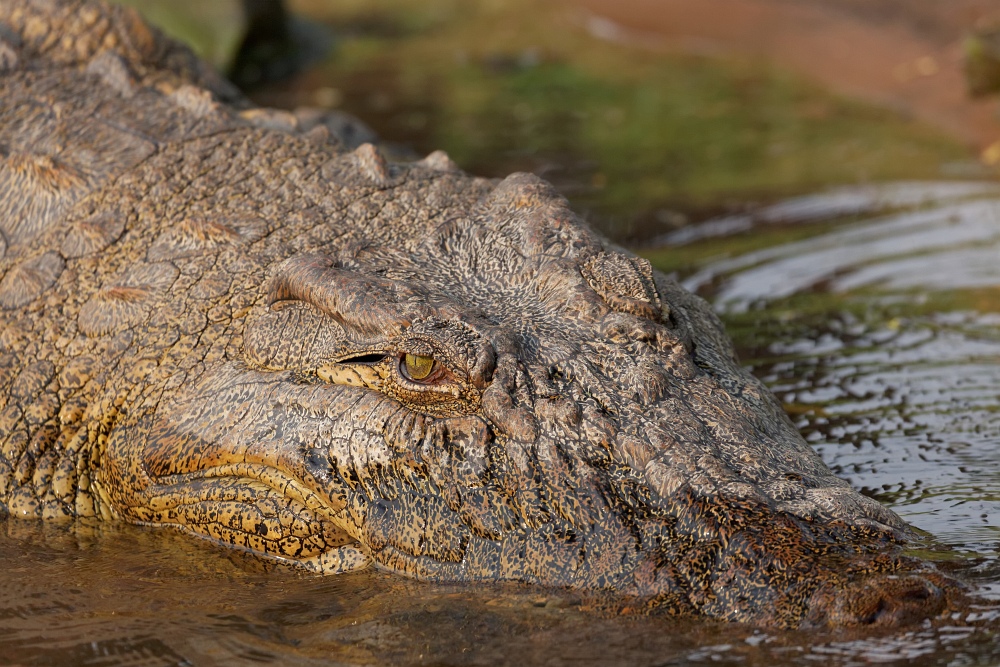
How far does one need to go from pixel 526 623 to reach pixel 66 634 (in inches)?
51.9

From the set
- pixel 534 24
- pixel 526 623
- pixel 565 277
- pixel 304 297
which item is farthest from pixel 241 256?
pixel 534 24

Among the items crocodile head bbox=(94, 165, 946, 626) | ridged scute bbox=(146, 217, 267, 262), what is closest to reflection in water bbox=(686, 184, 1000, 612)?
crocodile head bbox=(94, 165, 946, 626)

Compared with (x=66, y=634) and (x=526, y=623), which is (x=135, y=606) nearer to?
(x=66, y=634)

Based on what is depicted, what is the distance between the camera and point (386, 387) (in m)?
3.48

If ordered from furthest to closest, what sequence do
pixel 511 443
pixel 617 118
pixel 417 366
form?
pixel 617 118, pixel 417 366, pixel 511 443

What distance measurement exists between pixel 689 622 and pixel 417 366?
1047 millimetres

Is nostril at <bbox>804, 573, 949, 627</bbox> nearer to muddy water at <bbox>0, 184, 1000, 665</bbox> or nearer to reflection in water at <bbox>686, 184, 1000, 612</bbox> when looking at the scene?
muddy water at <bbox>0, 184, 1000, 665</bbox>

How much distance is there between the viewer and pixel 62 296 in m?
4.26

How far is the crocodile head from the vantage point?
10.0 feet

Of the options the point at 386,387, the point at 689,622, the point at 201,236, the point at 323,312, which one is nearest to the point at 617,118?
the point at 201,236

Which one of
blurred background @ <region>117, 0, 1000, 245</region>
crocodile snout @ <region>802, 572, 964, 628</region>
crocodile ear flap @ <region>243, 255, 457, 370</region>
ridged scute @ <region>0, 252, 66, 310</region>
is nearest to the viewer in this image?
crocodile snout @ <region>802, 572, 964, 628</region>

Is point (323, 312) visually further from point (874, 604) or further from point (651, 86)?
point (651, 86)

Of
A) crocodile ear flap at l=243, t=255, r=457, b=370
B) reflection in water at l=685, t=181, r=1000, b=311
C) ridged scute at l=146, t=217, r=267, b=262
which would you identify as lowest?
crocodile ear flap at l=243, t=255, r=457, b=370

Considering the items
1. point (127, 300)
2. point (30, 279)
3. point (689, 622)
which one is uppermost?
point (30, 279)
